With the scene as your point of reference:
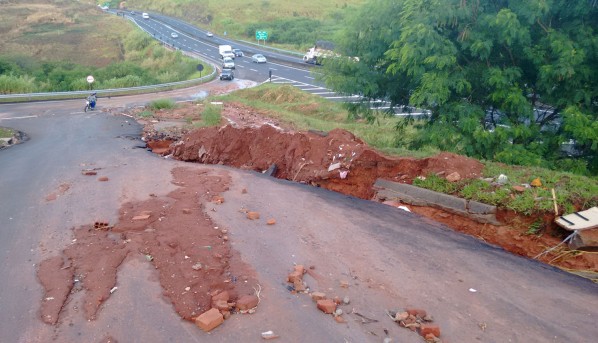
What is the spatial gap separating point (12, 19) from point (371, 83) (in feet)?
253

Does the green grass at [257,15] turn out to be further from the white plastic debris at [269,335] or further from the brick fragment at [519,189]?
the white plastic debris at [269,335]

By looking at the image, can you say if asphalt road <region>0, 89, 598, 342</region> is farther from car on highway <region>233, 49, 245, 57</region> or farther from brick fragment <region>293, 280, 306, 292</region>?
car on highway <region>233, 49, 245, 57</region>

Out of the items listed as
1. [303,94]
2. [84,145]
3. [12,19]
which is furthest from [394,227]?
[12,19]

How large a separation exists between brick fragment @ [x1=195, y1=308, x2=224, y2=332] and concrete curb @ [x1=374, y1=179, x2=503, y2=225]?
5681 mm

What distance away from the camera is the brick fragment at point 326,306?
5.91m

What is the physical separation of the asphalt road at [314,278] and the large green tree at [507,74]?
3.85 meters

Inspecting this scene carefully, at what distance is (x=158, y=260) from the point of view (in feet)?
23.7

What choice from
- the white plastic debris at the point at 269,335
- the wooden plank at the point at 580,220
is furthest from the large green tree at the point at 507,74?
the white plastic debris at the point at 269,335

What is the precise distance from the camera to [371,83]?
48.9ft

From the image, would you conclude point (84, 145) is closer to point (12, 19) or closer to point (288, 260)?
point (288, 260)

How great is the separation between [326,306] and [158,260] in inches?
111

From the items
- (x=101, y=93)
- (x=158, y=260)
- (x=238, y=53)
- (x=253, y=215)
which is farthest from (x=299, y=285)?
(x=238, y=53)

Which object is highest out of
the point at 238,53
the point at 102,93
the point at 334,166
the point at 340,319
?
the point at 340,319

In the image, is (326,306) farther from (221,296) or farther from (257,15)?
(257,15)
